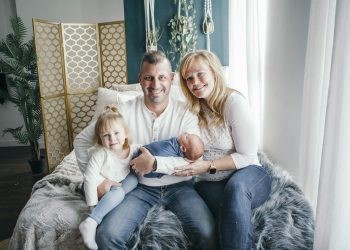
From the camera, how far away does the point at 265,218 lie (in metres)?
1.38

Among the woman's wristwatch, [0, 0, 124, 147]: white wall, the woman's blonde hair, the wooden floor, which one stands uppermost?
[0, 0, 124, 147]: white wall

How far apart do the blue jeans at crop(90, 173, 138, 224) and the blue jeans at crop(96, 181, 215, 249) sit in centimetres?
2

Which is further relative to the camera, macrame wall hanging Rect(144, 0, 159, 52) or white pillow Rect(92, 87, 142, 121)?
macrame wall hanging Rect(144, 0, 159, 52)

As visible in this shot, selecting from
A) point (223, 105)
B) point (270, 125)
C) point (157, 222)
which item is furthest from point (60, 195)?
point (270, 125)

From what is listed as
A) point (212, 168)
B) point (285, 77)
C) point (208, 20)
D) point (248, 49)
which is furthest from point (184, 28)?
point (212, 168)

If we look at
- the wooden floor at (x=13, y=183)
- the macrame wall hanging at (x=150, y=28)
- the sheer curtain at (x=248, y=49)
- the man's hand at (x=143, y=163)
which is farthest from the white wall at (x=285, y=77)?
the wooden floor at (x=13, y=183)

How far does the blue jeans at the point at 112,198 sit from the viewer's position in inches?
52.8

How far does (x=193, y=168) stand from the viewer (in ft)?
4.90

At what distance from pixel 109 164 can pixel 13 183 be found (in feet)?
7.65

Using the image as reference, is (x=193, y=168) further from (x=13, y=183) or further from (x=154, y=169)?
(x=13, y=183)

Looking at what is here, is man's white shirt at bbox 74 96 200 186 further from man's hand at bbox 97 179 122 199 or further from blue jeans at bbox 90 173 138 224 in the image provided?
man's hand at bbox 97 179 122 199

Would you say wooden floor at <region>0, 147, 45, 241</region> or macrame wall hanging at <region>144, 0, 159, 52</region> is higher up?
macrame wall hanging at <region>144, 0, 159, 52</region>

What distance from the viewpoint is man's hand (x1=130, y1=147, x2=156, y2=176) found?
1421mm

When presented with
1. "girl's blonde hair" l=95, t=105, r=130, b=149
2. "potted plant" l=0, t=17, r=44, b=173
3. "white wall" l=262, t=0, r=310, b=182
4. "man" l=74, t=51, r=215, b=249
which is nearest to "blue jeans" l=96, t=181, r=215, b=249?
"man" l=74, t=51, r=215, b=249
